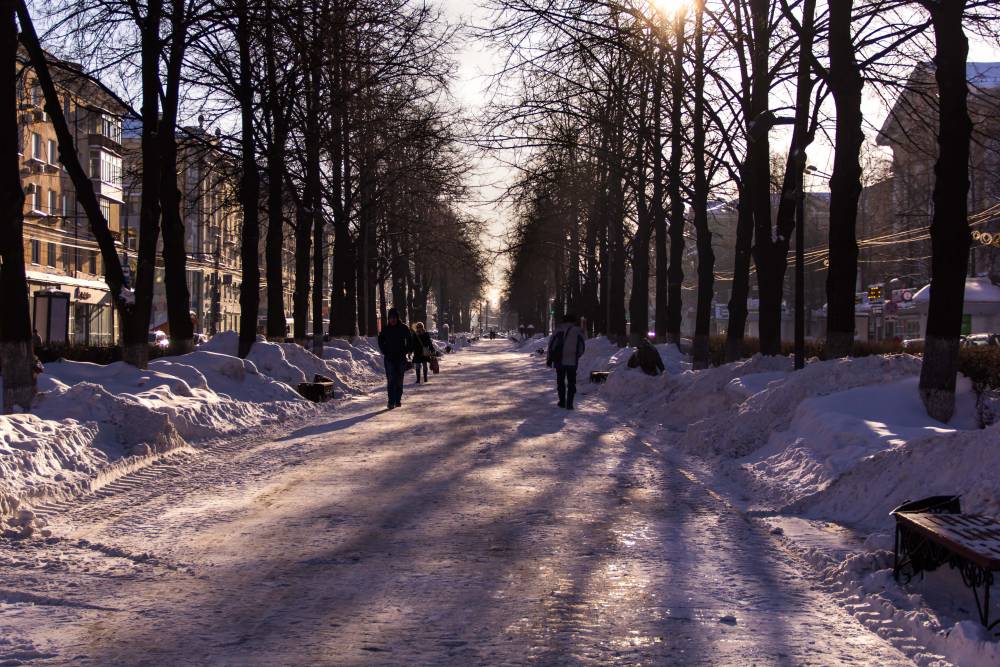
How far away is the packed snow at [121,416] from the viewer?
9.52 meters

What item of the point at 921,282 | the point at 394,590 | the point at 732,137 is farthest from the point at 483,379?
the point at 921,282

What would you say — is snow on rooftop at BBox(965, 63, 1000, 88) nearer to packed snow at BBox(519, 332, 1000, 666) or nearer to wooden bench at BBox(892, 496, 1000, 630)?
packed snow at BBox(519, 332, 1000, 666)

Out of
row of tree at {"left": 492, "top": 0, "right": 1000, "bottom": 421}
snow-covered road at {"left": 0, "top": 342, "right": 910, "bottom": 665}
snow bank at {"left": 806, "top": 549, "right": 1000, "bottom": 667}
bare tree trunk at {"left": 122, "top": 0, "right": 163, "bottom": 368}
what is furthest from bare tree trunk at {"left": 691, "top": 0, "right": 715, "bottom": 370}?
snow bank at {"left": 806, "top": 549, "right": 1000, "bottom": 667}

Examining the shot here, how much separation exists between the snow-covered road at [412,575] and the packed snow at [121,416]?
1.41 feet

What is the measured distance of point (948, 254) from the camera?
484 inches

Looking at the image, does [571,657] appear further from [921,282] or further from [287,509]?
[921,282]

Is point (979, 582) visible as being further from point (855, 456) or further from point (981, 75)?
point (981, 75)

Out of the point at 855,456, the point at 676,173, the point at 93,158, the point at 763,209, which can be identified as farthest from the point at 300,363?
A: the point at 93,158

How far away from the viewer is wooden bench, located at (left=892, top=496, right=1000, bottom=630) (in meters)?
5.33

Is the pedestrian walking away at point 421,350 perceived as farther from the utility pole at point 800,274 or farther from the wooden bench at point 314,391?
the utility pole at point 800,274

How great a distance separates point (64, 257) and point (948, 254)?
55997 millimetres

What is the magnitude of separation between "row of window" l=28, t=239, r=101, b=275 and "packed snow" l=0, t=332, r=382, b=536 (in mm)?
36887

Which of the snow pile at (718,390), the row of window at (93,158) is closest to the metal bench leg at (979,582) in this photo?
the snow pile at (718,390)

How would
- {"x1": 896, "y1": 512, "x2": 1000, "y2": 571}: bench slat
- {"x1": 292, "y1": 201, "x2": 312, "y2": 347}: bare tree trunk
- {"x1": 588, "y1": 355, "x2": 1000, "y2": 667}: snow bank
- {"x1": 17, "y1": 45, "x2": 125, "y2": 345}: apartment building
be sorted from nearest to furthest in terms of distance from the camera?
{"x1": 896, "y1": 512, "x2": 1000, "y2": 571}: bench slat → {"x1": 588, "y1": 355, "x2": 1000, "y2": 667}: snow bank → {"x1": 292, "y1": 201, "x2": 312, "y2": 347}: bare tree trunk → {"x1": 17, "y1": 45, "x2": 125, "y2": 345}: apartment building
